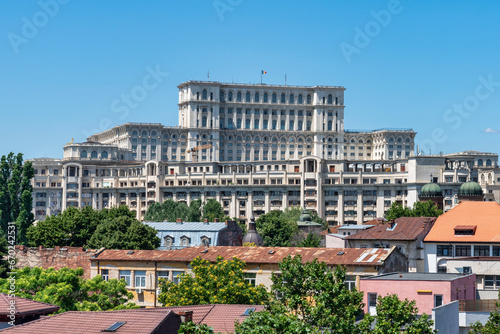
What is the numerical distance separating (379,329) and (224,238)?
80626 mm

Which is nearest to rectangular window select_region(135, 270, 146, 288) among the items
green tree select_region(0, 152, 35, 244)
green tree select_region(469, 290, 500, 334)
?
green tree select_region(469, 290, 500, 334)

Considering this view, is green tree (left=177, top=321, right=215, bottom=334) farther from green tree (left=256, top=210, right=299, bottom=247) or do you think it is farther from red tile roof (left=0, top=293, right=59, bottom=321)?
green tree (left=256, top=210, right=299, bottom=247)

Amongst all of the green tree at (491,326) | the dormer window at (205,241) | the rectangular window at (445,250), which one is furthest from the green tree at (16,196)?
the green tree at (491,326)

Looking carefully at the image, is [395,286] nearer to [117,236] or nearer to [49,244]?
[117,236]

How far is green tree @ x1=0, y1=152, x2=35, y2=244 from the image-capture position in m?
137

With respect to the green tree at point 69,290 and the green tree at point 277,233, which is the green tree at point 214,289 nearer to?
the green tree at point 69,290

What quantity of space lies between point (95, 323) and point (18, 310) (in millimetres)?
5989

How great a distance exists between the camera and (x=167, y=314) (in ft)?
138

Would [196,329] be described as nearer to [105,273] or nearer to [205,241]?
[105,273]

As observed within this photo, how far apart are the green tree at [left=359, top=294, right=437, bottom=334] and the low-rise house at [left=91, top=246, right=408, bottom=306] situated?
3368 centimetres

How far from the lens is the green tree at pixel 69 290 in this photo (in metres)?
64.1

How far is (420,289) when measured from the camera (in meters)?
55.1

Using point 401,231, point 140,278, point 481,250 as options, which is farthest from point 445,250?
point 140,278

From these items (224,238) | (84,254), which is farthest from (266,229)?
(84,254)
